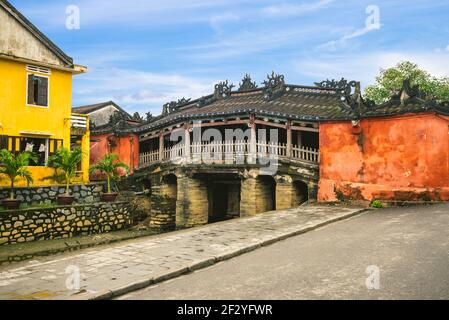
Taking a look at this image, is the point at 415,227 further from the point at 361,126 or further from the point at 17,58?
the point at 17,58

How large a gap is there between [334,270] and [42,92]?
15.3 metres

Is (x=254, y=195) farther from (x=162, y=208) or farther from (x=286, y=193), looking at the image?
(x=162, y=208)

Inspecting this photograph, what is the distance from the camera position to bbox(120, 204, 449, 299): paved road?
5.41 meters

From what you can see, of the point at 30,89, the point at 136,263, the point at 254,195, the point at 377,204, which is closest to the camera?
the point at 136,263

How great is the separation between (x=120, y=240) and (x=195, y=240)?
21.1 ft

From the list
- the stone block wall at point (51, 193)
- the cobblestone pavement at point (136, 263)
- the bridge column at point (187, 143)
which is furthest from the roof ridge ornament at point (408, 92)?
the stone block wall at point (51, 193)

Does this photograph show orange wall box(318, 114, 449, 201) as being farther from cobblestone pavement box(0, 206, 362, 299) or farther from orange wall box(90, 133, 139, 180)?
orange wall box(90, 133, 139, 180)

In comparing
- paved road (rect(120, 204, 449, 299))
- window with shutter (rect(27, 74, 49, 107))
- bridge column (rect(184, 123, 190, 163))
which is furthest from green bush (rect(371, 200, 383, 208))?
window with shutter (rect(27, 74, 49, 107))

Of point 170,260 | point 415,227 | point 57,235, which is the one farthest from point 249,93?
point 170,260

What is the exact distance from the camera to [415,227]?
384 inches

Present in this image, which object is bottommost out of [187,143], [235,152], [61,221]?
[61,221]

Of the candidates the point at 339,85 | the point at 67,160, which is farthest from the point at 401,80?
the point at 67,160

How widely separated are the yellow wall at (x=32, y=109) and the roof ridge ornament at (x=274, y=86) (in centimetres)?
993

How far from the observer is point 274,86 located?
2136 centimetres
